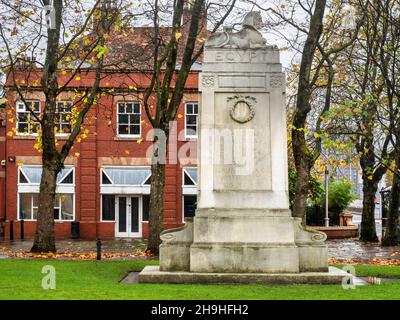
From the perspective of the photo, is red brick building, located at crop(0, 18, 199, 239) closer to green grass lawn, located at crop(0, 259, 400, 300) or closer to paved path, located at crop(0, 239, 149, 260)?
paved path, located at crop(0, 239, 149, 260)

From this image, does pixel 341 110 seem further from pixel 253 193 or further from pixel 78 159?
pixel 78 159

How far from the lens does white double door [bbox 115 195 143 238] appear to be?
135 ft

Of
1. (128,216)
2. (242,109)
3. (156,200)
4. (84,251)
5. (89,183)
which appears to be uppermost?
(242,109)

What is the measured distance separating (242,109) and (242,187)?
5.14 feet

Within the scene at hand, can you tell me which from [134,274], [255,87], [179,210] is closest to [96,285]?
[134,274]

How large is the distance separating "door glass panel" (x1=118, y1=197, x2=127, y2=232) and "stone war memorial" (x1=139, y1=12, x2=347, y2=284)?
88.7 ft

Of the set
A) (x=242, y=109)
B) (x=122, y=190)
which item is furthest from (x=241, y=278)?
(x=122, y=190)

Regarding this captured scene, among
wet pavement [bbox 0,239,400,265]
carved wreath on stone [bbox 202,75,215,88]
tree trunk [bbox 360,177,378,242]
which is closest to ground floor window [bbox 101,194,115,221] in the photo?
wet pavement [bbox 0,239,400,265]

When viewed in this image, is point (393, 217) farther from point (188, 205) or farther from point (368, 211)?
point (188, 205)

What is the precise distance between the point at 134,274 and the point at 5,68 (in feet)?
37.3

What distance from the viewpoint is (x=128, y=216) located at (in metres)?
41.5

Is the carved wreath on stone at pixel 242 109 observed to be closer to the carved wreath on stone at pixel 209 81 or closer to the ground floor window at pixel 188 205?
the carved wreath on stone at pixel 209 81

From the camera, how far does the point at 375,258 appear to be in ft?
81.1

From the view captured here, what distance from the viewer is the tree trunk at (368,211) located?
114ft
